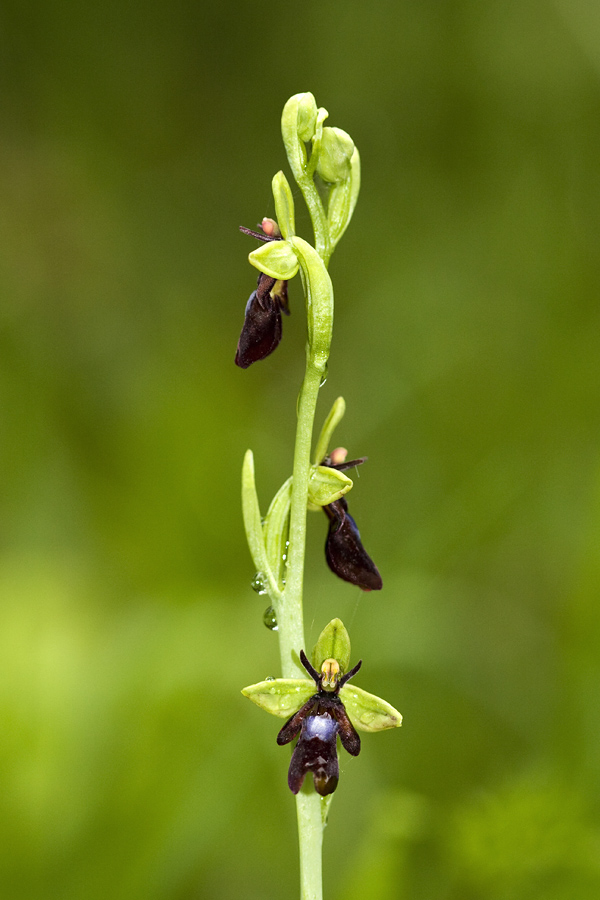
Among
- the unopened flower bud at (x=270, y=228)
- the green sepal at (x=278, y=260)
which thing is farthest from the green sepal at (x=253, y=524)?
the unopened flower bud at (x=270, y=228)

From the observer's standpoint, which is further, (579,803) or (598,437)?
(598,437)

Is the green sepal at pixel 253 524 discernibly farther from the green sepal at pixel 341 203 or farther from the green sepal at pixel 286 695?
the green sepal at pixel 341 203

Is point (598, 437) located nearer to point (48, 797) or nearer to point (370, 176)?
point (370, 176)

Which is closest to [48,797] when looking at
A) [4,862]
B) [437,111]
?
[4,862]

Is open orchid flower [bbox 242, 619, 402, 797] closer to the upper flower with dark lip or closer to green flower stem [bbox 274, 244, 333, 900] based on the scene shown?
green flower stem [bbox 274, 244, 333, 900]

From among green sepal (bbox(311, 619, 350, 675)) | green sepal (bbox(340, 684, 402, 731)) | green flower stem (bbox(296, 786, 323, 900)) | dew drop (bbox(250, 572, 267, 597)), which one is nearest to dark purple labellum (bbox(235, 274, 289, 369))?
dew drop (bbox(250, 572, 267, 597))

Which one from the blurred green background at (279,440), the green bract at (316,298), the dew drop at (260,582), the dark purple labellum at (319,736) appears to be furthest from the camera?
the blurred green background at (279,440)
